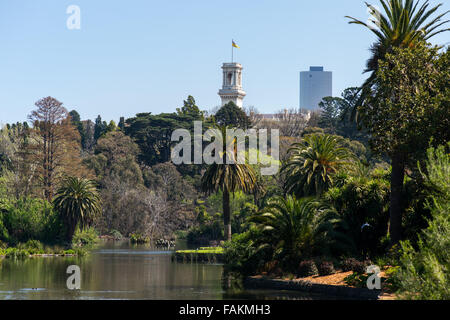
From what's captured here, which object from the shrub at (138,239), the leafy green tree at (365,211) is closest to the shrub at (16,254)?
the shrub at (138,239)

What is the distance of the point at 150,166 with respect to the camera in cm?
12656

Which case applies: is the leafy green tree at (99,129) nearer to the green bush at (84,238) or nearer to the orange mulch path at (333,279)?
the green bush at (84,238)

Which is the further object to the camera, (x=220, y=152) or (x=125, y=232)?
(x=125, y=232)

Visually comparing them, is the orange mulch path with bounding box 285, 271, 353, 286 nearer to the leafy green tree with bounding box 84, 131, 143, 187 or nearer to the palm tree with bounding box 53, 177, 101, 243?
the palm tree with bounding box 53, 177, 101, 243

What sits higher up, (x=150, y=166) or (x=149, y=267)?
(x=150, y=166)

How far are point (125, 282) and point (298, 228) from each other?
10.2 metres

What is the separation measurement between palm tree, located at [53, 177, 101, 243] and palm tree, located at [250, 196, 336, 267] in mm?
39549

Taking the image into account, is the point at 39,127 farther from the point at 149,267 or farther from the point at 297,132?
the point at 297,132

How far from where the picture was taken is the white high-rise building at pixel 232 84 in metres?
193

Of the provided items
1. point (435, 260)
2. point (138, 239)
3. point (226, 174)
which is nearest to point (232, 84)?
point (138, 239)

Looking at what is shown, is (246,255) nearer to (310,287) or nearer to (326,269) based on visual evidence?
(326,269)

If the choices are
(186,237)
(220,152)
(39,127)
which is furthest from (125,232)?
(220,152)

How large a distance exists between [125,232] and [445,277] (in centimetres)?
8578

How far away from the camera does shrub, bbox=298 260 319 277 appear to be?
35.9 metres
